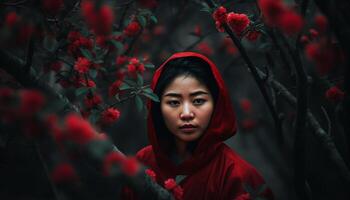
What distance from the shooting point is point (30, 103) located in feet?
3.66

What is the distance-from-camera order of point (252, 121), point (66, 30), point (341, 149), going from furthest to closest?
point (252, 121) < point (341, 149) < point (66, 30)

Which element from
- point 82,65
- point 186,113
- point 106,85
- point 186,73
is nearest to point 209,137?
point 186,113

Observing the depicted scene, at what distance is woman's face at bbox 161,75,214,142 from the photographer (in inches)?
86.1

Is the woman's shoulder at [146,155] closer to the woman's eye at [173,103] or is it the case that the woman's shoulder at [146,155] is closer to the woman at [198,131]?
the woman at [198,131]

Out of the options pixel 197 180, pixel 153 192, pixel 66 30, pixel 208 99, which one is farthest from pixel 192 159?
pixel 66 30

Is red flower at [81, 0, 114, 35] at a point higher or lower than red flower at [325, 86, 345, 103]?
higher

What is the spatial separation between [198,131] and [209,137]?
0.21 ft

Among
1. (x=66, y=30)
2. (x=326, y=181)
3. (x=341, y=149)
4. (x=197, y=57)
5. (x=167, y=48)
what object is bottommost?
(x=326, y=181)

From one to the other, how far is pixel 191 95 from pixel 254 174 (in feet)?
1.72

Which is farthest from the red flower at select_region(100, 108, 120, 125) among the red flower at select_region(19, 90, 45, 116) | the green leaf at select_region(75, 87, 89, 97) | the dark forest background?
the red flower at select_region(19, 90, 45, 116)

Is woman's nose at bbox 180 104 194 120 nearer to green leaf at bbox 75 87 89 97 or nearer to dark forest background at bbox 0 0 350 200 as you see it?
dark forest background at bbox 0 0 350 200

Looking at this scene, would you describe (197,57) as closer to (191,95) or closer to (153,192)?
(191,95)

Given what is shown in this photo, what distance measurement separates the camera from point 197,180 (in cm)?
218

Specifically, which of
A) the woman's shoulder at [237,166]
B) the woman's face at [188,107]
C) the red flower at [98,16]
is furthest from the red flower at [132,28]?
the red flower at [98,16]
